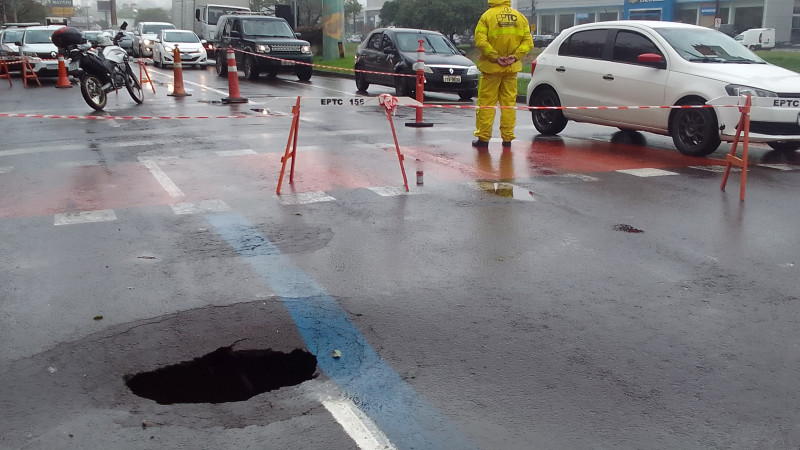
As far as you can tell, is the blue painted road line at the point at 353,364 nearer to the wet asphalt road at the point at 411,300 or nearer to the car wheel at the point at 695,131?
the wet asphalt road at the point at 411,300

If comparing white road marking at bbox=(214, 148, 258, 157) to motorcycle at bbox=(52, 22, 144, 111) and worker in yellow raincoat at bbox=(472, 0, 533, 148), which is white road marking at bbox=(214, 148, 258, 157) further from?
motorcycle at bbox=(52, 22, 144, 111)

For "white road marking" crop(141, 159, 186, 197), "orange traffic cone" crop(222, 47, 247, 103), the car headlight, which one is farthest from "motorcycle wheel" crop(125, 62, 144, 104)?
the car headlight

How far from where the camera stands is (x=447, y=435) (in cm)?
338

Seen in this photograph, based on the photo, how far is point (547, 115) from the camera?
1302 cm

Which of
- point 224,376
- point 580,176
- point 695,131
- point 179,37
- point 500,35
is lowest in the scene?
point 224,376

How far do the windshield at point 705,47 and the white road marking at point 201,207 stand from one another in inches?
263

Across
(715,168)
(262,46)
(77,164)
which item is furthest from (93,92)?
(715,168)

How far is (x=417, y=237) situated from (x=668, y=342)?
256cm

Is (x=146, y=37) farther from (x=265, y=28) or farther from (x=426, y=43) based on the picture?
(x=426, y=43)

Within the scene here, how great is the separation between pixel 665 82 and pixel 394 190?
4.63 metres

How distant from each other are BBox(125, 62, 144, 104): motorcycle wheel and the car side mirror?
10.5 meters

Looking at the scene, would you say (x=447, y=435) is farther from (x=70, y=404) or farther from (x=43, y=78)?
(x=43, y=78)

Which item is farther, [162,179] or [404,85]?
[404,85]

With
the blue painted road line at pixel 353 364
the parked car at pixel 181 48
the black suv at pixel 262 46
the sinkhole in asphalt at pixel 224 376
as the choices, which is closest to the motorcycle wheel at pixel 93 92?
the black suv at pixel 262 46
